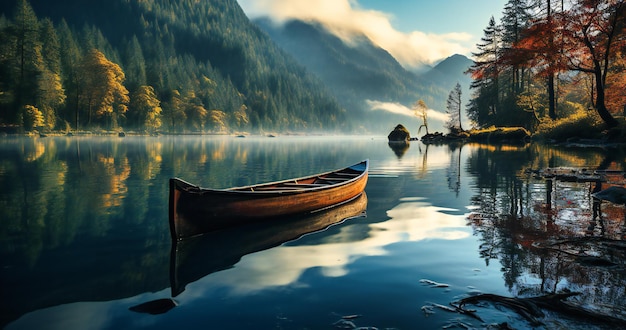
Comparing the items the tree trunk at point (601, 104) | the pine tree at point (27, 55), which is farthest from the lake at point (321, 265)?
the pine tree at point (27, 55)

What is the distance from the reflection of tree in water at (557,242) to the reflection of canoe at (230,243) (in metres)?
4.57

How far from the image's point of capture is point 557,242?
8.59 meters

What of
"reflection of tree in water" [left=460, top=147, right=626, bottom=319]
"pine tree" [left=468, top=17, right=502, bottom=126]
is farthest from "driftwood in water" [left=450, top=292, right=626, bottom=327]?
"pine tree" [left=468, top=17, right=502, bottom=126]

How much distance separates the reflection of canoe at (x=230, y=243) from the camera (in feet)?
25.2

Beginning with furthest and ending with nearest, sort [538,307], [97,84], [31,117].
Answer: [97,84]
[31,117]
[538,307]

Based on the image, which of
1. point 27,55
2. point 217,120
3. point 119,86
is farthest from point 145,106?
point 217,120

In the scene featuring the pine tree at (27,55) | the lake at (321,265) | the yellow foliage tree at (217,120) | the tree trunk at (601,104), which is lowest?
the lake at (321,265)

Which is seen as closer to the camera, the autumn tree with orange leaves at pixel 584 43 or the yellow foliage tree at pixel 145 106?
the autumn tree with orange leaves at pixel 584 43

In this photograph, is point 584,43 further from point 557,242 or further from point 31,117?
point 31,117

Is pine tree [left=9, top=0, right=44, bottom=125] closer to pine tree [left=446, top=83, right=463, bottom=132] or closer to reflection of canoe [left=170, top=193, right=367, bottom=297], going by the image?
reflection of canoe [left=170, top=193, right=367, bottom=297]

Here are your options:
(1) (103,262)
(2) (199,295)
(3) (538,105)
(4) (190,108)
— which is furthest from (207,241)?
(4) (190,108)

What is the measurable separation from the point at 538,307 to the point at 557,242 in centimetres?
387

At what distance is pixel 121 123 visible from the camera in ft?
291

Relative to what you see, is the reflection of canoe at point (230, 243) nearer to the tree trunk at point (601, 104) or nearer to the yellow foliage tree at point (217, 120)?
the tree trunk at point (601, 104)
